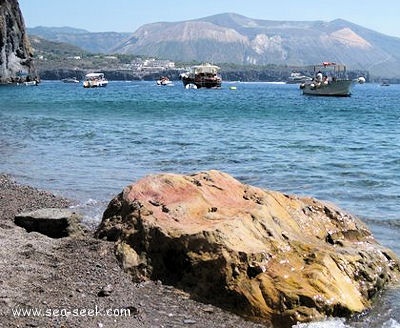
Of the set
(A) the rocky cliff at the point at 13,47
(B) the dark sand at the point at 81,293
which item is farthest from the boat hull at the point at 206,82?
(B) the dark sand at the point at 81,293

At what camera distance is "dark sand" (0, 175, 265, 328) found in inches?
274

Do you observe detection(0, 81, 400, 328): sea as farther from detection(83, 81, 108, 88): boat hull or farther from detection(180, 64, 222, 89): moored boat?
detection(83, 81, 108, 88): boat hull

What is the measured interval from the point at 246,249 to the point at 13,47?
130 meters

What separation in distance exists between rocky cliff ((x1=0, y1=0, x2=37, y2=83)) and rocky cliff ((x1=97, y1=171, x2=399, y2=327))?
369 feet

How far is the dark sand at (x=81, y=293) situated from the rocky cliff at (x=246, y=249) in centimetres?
29

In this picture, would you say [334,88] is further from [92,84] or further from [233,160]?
[233,160]

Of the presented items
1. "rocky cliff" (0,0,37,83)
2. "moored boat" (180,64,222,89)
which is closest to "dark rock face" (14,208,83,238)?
"rocky cliff" (0,0,37,83)

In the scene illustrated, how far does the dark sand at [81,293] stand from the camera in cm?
695

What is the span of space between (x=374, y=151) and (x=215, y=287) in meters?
20.6

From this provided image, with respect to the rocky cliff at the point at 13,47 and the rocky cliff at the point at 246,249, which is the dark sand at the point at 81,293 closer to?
the rocky cliff at the point at 246,249

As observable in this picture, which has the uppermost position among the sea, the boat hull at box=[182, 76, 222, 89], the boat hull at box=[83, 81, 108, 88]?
the sea

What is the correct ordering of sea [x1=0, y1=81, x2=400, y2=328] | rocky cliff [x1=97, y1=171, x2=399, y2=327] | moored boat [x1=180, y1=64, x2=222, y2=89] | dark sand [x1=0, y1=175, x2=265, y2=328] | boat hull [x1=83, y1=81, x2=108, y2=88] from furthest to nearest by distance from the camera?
boat hull [x1=83, y1=81, x2=108, y2=88] < moored boat [x1=180, y1=64, x2=222, y2=89] < sea [x1=0, y1=81, x2=400, y2=328] < rocky cliff [x1=97, y1=171, x2=399, y2=327] < dark sand [x1=0, y1=175, x2=265, y2=328]

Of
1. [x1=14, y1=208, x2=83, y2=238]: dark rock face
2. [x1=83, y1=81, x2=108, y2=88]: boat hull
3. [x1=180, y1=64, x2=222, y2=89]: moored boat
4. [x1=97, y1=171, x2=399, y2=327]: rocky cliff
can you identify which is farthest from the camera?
[x1=83, y1=81, x2=108, y2=88]: boat hull

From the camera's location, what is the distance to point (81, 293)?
302 inches
